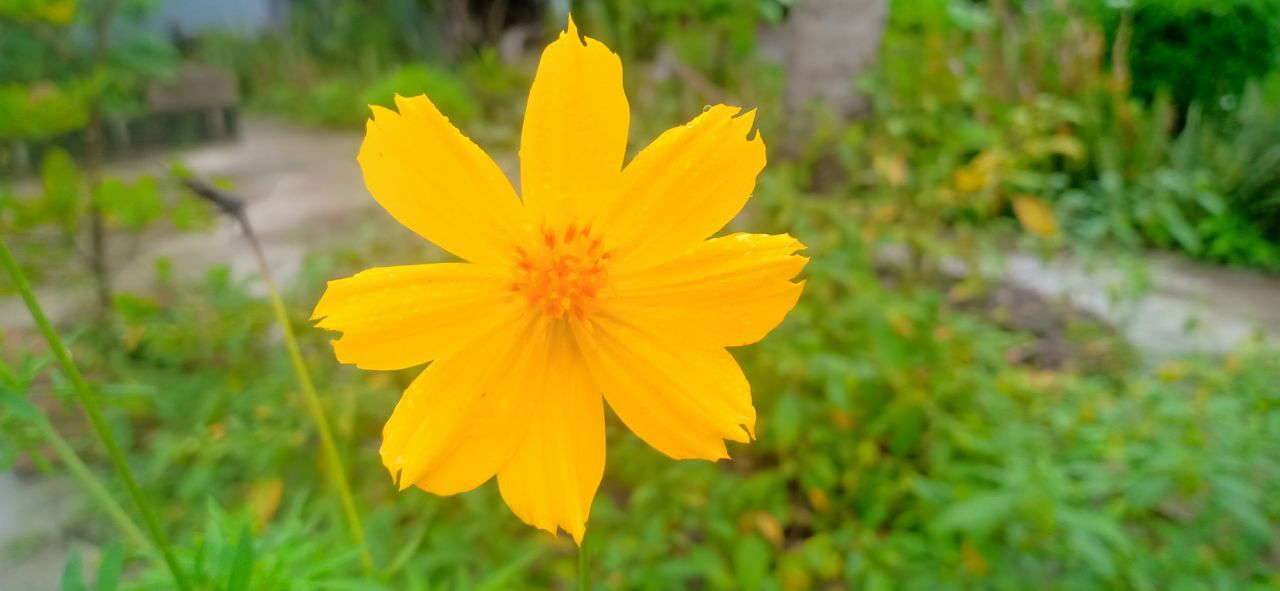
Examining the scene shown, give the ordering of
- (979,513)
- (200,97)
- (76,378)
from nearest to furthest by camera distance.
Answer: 1. (76,378)
2. (979,513)
3. (200,97)

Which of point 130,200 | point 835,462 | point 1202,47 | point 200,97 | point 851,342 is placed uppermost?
point 1202,47

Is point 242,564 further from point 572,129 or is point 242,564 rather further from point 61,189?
point 61,189

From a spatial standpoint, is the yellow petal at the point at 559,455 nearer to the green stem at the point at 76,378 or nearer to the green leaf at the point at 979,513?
the green stem at the point at 76,378

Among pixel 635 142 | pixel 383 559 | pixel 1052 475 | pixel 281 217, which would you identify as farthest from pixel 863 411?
pixel 281 217

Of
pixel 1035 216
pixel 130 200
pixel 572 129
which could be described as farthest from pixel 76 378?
pixel 1035 216

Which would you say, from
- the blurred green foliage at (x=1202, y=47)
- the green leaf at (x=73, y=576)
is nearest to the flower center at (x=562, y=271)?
the green leaf at (x=73, y=576)

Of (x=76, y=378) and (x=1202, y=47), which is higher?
(x=76, y=378)
